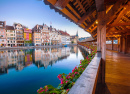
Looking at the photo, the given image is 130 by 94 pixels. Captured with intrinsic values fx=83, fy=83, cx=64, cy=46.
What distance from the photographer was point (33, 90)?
659 cm

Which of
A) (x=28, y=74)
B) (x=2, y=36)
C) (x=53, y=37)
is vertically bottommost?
(x=28, y=74)

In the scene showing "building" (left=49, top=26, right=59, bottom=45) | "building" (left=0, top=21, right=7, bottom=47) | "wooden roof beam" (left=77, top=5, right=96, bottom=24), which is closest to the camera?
"wooden roof beam" (left=77, top=5, right=96, bottom=24)

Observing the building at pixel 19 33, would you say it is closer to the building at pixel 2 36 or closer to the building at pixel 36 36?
the building at pixel 2 36

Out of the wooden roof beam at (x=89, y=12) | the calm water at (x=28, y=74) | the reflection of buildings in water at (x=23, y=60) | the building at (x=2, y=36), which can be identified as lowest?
the calm water at (x=28, y=74)

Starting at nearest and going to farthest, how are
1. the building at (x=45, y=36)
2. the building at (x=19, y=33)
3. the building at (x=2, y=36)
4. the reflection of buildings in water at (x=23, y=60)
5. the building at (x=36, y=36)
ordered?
1. the reflection of buildings in water at (x=23, y=60)
2. the building at (x=2, y=36)
3. the building at (x=19, y=33)
4. the building at (x=36, y=36)
5. the building at (x=45, y=36)

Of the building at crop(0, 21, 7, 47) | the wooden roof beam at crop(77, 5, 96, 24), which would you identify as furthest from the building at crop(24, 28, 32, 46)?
the wooden roof beam at crop(77, 5, 96, 24)

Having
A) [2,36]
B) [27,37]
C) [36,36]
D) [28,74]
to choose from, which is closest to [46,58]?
[28,74]

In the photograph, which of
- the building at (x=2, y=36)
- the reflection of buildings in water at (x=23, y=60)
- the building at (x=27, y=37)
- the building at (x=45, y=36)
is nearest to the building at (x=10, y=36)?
the building at (x=2, y=36)

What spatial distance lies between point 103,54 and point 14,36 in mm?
45671

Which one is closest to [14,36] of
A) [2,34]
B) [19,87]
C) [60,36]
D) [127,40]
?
[2,34]

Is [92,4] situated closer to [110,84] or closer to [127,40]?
[110,84]

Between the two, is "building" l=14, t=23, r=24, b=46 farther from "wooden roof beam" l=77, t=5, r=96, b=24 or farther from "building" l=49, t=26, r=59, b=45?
"wooden roof beam" l=77, t=5, r=96, b=24

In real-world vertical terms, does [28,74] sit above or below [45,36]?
below

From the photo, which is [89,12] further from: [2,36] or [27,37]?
[27,37]
